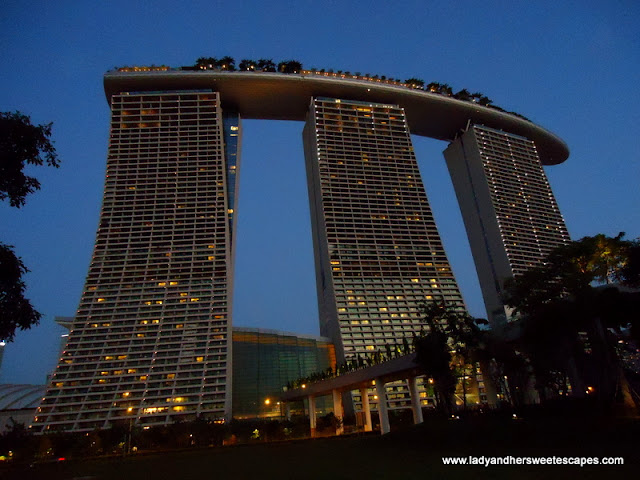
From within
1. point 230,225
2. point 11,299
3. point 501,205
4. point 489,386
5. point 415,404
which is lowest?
point 415,404

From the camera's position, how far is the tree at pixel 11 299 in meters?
12.5

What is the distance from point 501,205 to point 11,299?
95544 millimetres

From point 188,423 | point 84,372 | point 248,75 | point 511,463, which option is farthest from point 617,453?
point 248,75

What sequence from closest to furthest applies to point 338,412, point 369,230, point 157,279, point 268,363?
point 338,412 → point 157,279 → point 268,363 → point 369,230

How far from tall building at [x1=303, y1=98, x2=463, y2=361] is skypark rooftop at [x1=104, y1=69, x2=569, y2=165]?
3522 millimetres

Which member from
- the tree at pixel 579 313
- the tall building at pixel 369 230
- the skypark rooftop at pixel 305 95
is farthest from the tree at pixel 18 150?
the skypark rooftop at pixel 305 95

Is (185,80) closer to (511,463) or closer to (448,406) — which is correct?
(448,406)

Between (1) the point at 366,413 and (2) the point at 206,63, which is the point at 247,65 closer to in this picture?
(2) the point at 206,63

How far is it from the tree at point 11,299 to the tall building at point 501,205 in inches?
3336

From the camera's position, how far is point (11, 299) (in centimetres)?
1261

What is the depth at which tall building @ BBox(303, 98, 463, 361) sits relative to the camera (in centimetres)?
7356

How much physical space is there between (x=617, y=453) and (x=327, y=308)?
63665 mm

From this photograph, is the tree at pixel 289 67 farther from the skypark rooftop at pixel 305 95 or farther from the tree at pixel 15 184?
the tree at pixel 15 184

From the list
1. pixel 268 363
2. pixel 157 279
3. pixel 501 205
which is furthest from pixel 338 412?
pixel 501 205
